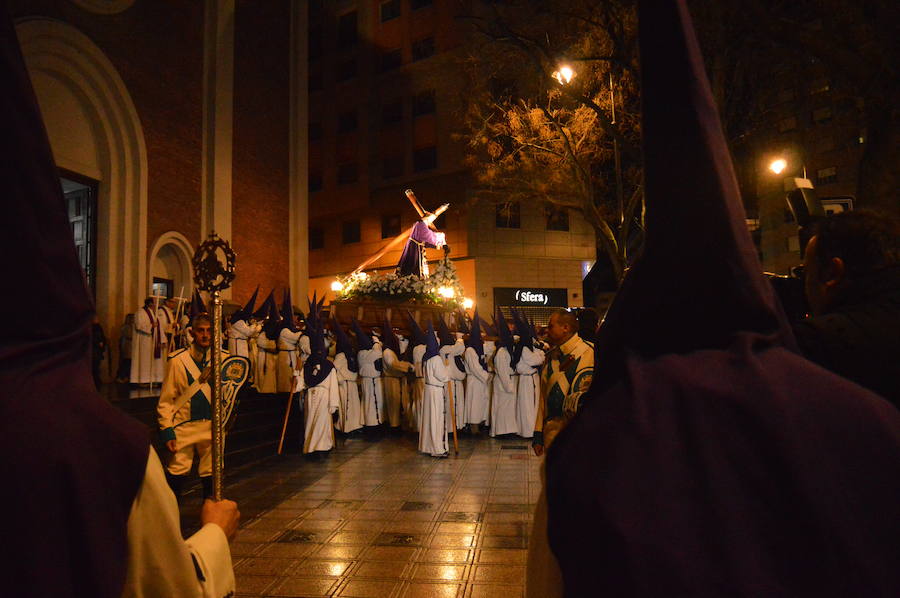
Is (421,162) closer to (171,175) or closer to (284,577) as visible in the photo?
(171,175)

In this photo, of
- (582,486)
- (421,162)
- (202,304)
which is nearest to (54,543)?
(582,486)

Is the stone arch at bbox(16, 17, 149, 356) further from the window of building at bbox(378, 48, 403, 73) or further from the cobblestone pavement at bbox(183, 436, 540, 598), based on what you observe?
the window of building at bbox(378, 48, 403, 73)

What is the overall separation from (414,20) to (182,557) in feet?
118

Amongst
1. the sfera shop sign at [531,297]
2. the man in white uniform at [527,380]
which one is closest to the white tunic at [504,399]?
the man in white uniform at [527,380]

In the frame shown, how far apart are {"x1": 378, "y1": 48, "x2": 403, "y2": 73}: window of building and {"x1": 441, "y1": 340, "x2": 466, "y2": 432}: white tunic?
25.6 meters

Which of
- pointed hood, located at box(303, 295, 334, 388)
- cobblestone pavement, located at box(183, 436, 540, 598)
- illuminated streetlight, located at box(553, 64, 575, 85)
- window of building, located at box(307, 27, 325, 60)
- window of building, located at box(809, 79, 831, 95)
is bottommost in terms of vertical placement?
cobblestone pavement, located at box(183, 436, 540, 598)

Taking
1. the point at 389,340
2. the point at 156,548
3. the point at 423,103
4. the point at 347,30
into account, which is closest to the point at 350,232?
the point at 423,103

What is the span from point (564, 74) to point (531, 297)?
19074mm

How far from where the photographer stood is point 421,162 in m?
32.9

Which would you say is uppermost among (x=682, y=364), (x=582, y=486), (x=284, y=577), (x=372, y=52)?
(x=372, y=52)

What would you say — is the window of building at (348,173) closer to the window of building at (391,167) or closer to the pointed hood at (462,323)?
the window of building at (391,167)

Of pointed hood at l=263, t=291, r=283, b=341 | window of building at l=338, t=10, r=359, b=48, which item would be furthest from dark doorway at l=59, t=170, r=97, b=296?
window of building at l=338, t=10, r=359, b=48

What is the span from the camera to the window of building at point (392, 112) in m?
34.0

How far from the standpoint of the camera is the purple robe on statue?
20109 millimetres
